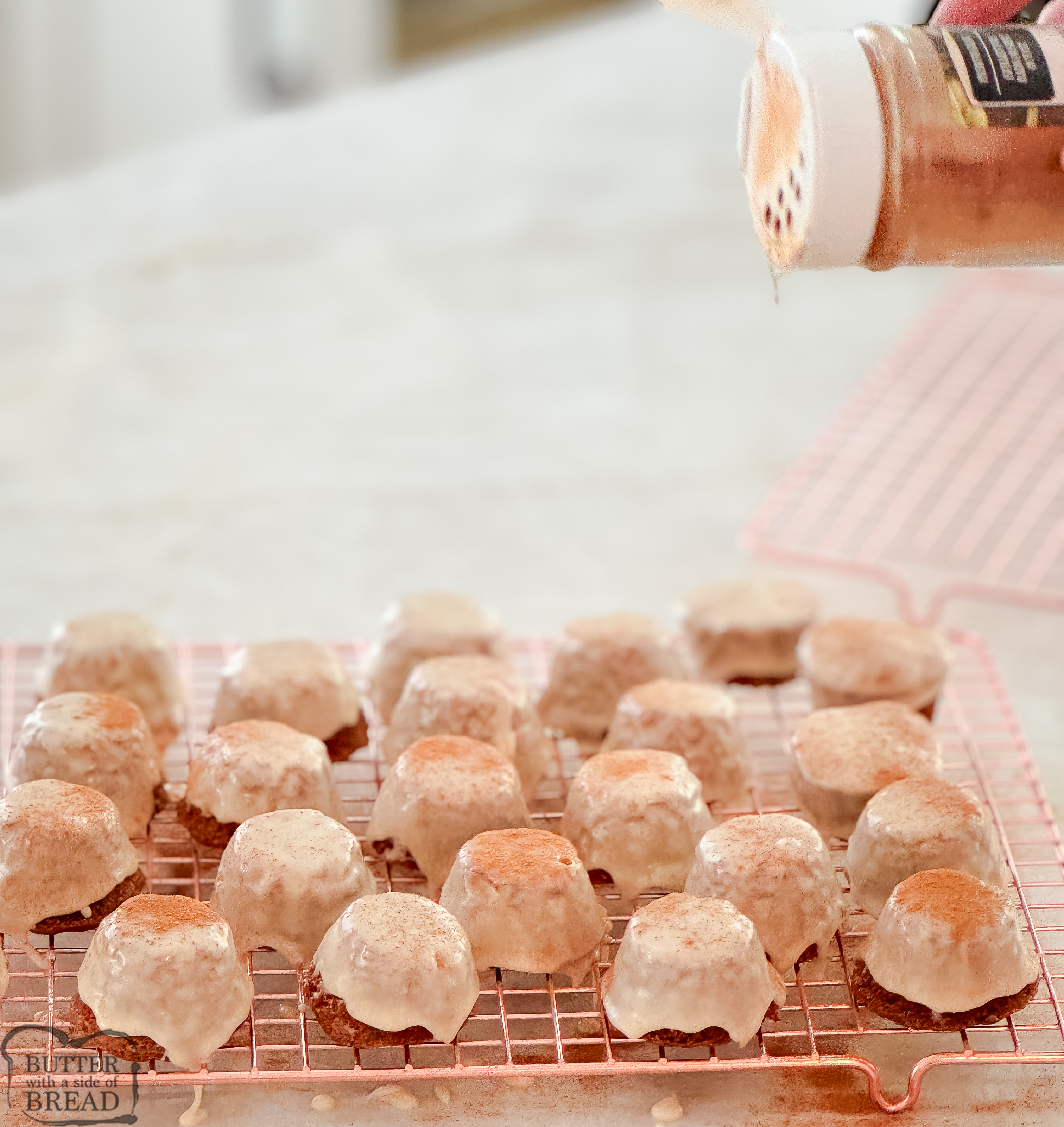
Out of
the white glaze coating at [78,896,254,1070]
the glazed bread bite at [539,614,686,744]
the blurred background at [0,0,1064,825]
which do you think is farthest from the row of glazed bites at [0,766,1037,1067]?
the blurred background at [0,0,1064,825]

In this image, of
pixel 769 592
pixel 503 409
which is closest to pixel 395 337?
pixel 503 409

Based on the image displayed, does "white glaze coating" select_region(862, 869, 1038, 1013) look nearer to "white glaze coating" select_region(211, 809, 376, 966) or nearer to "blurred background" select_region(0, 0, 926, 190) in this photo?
"white glaze coating" select_region(211, 809, 376, 966)

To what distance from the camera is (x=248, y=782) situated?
106cm

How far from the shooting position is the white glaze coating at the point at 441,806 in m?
1.04

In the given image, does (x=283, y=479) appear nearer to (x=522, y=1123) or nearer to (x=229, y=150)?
(x=229, y=150)

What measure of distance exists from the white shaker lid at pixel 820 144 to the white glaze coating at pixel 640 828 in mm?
371

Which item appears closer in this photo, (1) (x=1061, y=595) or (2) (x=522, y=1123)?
(2) (x=522, y=1123)

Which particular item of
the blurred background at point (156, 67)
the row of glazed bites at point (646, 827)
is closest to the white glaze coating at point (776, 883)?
the row of glazed bites at point (646, 827)

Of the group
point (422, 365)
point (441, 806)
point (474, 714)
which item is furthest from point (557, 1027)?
Answer: point (422, 365)

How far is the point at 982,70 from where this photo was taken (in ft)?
2.62

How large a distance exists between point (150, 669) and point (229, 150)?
1.38 meters

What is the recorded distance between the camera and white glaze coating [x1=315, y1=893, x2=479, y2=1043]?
2.93ft

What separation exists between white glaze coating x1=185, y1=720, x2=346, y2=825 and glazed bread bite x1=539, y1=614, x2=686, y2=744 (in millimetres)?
227

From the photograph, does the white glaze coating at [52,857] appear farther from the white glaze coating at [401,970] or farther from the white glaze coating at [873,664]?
the white glaze coating at [873,664]
